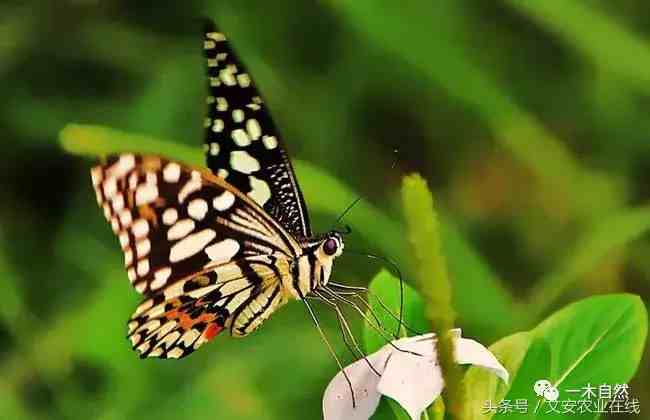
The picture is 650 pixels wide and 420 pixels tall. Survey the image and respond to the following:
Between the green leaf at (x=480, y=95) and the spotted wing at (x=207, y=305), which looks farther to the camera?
the green leaf at (x=480, y=95)

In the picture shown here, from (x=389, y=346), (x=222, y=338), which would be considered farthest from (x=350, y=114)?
(x=389, y=346)

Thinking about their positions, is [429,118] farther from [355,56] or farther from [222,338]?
[222,338]

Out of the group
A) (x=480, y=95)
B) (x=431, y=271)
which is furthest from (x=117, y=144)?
(x=431, y=271)

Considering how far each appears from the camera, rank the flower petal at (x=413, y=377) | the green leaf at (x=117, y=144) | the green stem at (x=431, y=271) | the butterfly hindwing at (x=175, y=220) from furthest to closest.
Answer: the green leaf at (x=117, y=144)
the butterfly hindwing at (x=175, y=220)
the flower petal at (x=413, y=377)
the green stem at (x=431, y=271)

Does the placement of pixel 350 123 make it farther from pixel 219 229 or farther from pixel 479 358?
pixel 479 358

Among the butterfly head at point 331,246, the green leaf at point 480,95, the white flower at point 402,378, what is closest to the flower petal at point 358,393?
the white flower at point 402,378

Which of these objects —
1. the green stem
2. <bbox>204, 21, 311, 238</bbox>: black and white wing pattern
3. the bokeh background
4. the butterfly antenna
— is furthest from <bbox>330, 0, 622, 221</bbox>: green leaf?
the green stem

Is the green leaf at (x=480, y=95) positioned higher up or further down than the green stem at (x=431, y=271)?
further down

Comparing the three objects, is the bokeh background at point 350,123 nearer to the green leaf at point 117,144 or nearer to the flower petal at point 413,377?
the green leaf at point 117,144
